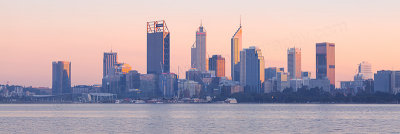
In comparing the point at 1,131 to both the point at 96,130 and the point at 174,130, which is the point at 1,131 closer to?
the point at 96,130

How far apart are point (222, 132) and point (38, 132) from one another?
27.9 metres

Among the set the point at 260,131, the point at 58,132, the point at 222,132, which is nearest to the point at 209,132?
the point at 222,132

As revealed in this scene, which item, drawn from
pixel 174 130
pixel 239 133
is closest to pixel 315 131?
pixel 239 133

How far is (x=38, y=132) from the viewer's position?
98.2m

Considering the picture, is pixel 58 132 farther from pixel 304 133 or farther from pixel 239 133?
pixel 304 133

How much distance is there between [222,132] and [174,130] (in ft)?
28.0

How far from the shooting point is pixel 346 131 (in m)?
97.2

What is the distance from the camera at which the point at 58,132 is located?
97.8m

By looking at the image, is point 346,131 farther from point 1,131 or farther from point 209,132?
point 1,131

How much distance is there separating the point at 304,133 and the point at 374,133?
10193 mm

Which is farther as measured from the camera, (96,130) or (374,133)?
(96,130)

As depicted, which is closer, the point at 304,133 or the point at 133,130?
the point at 304,133

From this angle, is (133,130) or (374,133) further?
(133,130)

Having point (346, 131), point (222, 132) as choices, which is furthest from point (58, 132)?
point (346, 131)
